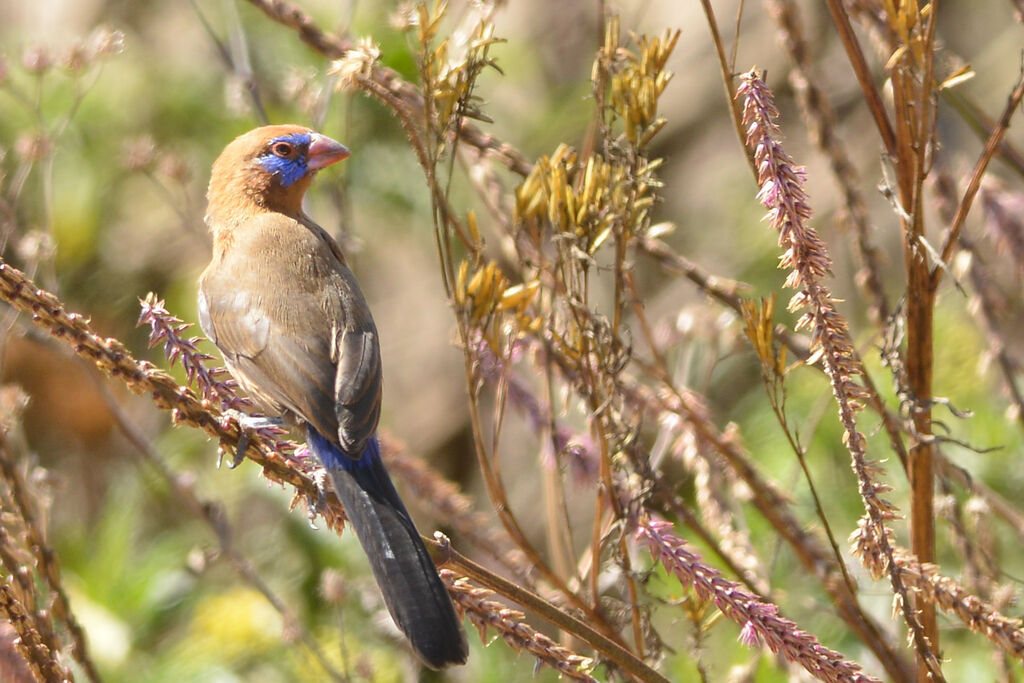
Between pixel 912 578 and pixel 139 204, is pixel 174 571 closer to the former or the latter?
pixel 139 204

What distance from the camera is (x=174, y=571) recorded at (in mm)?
6047

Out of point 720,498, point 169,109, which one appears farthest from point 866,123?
point 720,498

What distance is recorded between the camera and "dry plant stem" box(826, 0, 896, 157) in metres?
1.94

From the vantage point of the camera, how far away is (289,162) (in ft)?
11.9

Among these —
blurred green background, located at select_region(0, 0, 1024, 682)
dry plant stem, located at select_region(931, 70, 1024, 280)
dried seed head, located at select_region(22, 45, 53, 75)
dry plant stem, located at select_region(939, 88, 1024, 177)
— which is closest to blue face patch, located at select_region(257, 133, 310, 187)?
blurred green background, located at select_region(0, 0, 1024, 682)

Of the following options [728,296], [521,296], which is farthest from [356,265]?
[521,296]

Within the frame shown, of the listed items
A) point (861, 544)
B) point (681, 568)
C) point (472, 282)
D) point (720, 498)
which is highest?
point (472, 282)

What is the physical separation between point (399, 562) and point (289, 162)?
1888mm

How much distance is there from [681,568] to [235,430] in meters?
0.84

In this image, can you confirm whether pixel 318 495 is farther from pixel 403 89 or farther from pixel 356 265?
pixel 356 265

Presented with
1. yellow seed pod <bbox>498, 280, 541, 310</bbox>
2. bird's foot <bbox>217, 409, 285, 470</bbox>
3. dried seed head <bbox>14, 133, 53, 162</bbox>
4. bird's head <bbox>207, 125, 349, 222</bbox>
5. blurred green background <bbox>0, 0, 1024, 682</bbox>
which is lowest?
blurred green background <bbox>0, 0, 1024, 682</bbox>

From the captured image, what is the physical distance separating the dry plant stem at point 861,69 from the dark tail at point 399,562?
3.60ft

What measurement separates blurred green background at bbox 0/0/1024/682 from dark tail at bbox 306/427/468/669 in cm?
143

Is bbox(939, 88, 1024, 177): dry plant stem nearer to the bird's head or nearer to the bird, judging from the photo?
the bird
